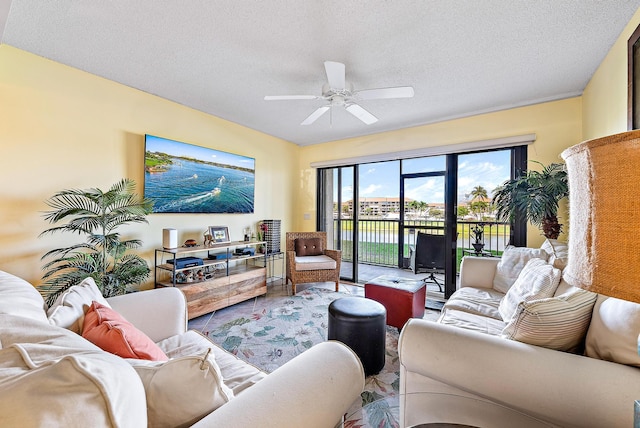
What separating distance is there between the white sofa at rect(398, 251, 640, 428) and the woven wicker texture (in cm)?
71

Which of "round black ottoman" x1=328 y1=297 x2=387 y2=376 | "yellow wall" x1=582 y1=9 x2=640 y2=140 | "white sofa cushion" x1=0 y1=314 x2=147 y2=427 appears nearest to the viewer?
"white sofa cushion" x1=0 y1=314 x2=147 y2=427

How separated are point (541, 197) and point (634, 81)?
41.7 inches

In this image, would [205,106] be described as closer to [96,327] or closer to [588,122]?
[96,327]

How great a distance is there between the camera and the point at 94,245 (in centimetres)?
247

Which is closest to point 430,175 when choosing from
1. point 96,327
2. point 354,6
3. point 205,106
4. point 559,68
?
point 559,68

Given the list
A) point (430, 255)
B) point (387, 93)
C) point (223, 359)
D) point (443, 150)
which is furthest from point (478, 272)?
point (223, 359)

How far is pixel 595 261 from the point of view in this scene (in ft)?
1.72

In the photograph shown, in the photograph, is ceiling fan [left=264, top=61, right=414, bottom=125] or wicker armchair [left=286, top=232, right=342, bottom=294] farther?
wicker armchair [left=286, top=232, right=342, bottom=294]

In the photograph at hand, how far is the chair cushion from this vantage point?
369cm

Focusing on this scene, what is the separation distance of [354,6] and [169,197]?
8.69 ft

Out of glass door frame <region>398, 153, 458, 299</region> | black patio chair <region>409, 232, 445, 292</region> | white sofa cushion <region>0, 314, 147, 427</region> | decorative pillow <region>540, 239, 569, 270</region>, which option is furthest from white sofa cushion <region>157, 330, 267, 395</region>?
black patio chair <region>409, 232, 445, 292</region>

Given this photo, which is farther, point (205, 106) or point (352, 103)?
point (205, 106)

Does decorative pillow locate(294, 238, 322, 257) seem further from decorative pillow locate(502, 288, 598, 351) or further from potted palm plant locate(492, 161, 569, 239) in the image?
decorative pillow locate(502, 288, 598, 351)

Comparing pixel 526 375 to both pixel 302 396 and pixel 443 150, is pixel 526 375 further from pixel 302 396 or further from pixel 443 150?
pixel 443 150
